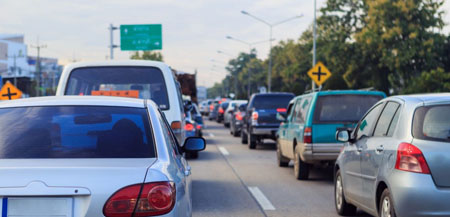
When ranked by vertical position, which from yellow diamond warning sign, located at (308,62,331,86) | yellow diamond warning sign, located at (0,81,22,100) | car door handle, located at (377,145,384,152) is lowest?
car door handle, located at (377,145,384,152)

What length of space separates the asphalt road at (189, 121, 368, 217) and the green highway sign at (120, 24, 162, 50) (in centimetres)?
2899

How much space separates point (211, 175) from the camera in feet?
46.8

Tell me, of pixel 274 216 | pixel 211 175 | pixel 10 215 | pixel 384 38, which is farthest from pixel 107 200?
pixel 384 38

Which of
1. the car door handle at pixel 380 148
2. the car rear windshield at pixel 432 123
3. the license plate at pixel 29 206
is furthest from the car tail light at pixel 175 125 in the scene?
the license plate at pixel 29 206

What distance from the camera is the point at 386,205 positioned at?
6.88m

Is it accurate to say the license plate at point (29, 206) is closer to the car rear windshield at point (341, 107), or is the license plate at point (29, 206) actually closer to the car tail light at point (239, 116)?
the car rear windshield at point (341, 107)

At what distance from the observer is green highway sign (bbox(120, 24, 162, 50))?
153 feet

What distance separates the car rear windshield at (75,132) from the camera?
4508 mm

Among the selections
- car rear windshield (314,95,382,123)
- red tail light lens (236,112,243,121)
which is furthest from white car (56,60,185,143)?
red tail light lens (236,112,243,121)

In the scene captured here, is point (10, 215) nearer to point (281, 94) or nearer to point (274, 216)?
point (274, 216)

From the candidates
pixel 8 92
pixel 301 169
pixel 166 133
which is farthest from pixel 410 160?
pixel 8 92

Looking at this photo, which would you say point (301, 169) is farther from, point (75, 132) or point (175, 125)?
point (75, 132)

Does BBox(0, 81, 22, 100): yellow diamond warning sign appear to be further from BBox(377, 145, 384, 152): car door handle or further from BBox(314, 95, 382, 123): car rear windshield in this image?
BBox(377, 145, 384, 152): car door handle

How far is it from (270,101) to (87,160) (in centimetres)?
1846
